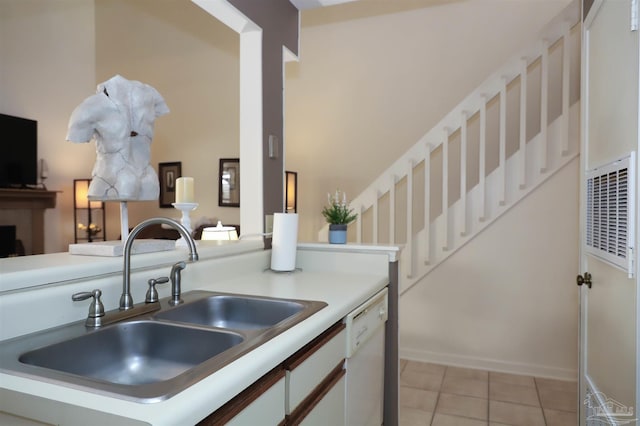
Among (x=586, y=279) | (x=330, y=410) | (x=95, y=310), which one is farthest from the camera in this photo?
(x=586, y=279)

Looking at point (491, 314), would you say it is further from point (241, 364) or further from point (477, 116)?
point (241, 364)

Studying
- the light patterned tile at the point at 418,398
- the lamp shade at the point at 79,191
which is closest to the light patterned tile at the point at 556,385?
the light patterned tile at the point at 418,398

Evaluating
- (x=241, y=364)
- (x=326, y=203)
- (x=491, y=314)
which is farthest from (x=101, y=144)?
(x=326, y=203)

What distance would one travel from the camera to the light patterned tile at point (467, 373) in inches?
120

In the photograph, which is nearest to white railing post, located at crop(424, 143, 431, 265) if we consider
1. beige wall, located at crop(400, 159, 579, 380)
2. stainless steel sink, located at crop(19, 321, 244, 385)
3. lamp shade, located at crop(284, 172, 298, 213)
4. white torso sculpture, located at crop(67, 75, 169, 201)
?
beige wall, located at crop(400, 159, 579, 380)

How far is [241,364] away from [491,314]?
2.74 meters

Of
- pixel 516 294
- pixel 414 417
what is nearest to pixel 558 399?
pixel 516 294

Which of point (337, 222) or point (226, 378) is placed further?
point (337, 222)

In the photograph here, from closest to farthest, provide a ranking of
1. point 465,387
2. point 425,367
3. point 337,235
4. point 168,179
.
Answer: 1. point 337,235
2. point 465,387
3. point 425,367
4. point 168,179

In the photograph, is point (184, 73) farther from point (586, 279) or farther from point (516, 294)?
point (586, 279)

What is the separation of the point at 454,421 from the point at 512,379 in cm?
83

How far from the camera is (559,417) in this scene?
8.14 feet

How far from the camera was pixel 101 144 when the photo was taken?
4.63 feet

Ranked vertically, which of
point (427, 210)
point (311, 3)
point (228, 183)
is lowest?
point (427, 210)
